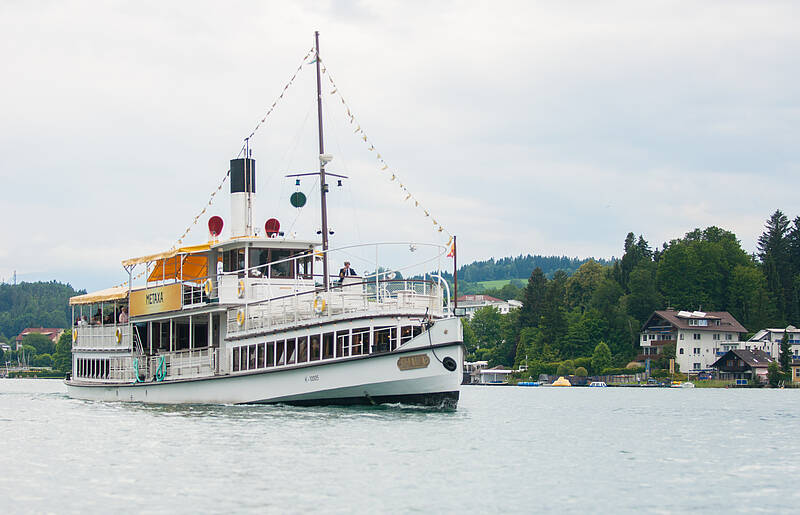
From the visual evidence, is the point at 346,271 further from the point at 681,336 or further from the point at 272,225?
the point at 681,336

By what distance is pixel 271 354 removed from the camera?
37375mm

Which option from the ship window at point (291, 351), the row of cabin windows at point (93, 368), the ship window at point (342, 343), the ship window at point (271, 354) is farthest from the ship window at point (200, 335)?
the ship window at point (342, 343)

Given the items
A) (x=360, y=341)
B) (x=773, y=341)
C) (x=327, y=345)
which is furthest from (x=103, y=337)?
(x=773, y=341)

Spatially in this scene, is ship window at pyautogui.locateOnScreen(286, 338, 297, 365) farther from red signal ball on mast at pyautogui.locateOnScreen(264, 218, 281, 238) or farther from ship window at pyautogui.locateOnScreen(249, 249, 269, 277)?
red signal ball on mast at pyautogui.locateOnScreen(264, 218, 281, 238)

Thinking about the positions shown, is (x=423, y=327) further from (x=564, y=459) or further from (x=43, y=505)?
(x=43, y=505)

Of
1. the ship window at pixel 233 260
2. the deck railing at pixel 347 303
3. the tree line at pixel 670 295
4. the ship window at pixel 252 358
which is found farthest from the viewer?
the tree line at pixel 670 295

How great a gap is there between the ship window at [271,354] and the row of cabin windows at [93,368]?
40.2 ft

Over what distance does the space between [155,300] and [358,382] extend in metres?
12.4

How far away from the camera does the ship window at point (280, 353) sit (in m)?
36.8

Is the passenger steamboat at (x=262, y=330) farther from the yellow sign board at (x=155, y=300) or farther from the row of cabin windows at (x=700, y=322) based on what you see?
the row of cabin windows at (x=700, y=322)

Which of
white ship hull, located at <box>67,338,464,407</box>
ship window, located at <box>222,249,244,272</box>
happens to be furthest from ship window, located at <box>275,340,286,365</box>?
ship window, located at <box>222,249,244,272</box>

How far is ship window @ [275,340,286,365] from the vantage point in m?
36.8

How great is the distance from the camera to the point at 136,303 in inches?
1750

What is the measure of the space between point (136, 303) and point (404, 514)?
93.7 ft
